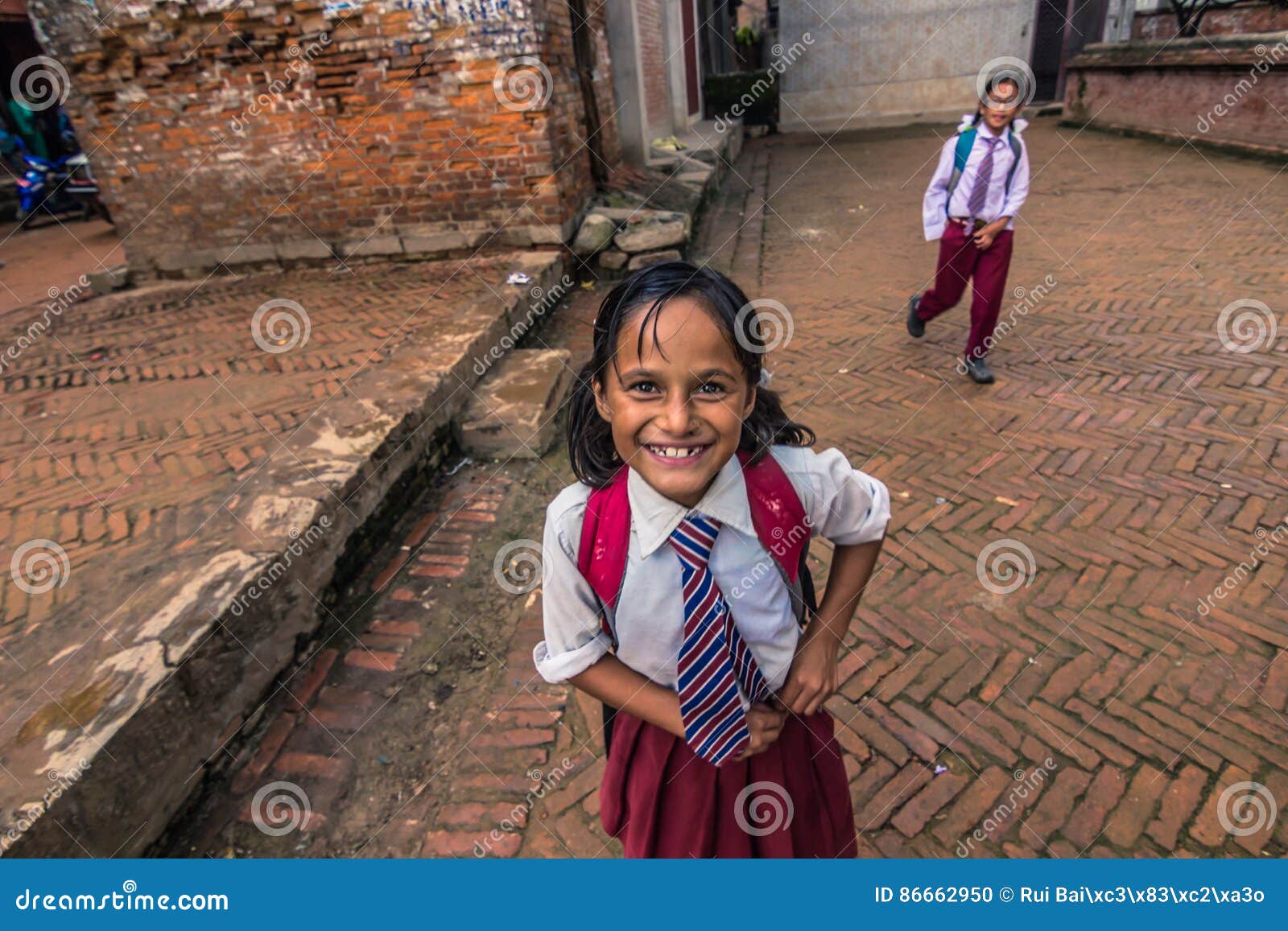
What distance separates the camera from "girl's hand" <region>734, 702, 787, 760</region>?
4.50ft

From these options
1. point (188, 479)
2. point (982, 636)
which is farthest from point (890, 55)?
point (188, 479)

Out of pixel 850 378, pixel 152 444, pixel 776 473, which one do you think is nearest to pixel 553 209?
pixel 850 378

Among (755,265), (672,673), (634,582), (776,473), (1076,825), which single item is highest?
(776,473)

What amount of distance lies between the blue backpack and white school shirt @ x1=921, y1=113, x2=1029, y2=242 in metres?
0.01

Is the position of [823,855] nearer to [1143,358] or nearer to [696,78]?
[1143,358]

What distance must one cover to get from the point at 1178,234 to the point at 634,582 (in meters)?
8.12

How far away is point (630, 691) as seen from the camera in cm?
138

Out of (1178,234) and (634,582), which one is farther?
(1178,234)

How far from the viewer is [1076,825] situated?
213cm

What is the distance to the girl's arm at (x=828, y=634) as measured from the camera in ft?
4.64

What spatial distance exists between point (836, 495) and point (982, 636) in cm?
180

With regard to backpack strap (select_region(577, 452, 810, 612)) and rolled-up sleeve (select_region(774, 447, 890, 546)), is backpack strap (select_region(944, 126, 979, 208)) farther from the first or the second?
backpack strap (select_region(577, 452, 810, 612))

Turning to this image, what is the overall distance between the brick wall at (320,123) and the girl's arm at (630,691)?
6.00 m

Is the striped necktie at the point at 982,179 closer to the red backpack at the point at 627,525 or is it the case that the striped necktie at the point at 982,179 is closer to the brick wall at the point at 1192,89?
the red backpack at the point at 627,525
